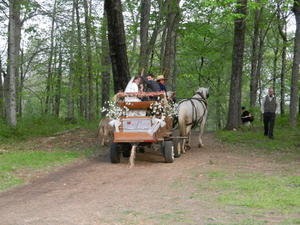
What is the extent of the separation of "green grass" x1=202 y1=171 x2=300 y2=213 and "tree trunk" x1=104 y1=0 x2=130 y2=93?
7227 mm

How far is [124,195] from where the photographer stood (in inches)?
258

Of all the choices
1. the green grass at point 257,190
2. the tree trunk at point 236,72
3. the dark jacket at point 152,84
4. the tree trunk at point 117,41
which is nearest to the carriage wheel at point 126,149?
the dark jacket at point 152,84

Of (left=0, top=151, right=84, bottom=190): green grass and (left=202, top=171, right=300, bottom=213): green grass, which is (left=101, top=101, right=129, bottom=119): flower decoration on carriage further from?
(left=202, top=171, right=300, bottom=213): green grass

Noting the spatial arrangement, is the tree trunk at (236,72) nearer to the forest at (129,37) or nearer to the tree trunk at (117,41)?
the forest at (129,37)

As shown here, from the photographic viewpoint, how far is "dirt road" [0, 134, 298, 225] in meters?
5.04

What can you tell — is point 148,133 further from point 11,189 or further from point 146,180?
point 11,189

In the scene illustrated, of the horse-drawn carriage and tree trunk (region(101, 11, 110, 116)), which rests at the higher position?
tree trunk (region(101, 11, 110, 116))

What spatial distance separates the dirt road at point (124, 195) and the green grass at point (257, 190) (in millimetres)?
324

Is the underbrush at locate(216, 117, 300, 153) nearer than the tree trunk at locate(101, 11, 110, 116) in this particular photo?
Yes

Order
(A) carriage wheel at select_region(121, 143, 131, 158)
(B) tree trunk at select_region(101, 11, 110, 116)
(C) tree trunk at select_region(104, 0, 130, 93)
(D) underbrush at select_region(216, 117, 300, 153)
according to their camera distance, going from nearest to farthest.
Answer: (A) carriage wheel at select_region(121, 143, 131, 158), (D) underbrush at select_region(216, 117, 300, 153), (C) tree trunk at select_region(104, 0, 130, 93), (B) tree trunk at select_region(101, 11, 110, 116)

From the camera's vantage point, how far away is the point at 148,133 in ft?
31.5

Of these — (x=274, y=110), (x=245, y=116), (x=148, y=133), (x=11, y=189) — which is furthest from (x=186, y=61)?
(x=11, y=189)

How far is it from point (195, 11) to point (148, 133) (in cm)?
1309

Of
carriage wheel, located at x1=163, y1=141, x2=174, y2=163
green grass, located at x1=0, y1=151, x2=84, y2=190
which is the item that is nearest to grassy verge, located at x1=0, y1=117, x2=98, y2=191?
green grass, located at x1=0, y1=151, x2=84, y2=190
